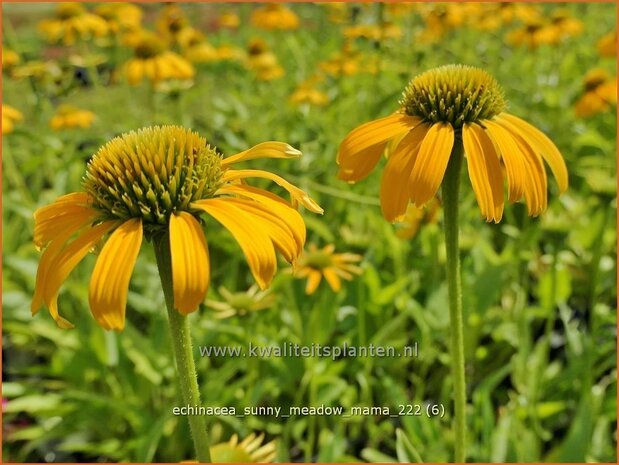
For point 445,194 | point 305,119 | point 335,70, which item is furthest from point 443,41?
point 445,194

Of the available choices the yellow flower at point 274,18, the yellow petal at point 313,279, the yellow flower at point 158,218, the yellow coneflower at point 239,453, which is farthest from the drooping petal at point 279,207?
the yellow flower at point 274,18

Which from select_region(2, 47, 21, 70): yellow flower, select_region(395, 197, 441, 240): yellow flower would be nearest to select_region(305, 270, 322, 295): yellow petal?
select_region(395, 197, 441, 240): yellow flower

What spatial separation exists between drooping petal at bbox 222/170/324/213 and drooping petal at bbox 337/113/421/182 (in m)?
0.12

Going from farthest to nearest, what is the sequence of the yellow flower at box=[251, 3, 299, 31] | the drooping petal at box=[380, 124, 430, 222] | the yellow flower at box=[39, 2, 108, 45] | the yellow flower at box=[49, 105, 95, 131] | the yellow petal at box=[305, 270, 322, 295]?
the yellow flower at box=[251, 3, 299, 31], the yellow flower at box=[39, 2, 108, 45], the yellow flower at box=[49, 105, 95, 131], the yellow petal at box=[305, 270, 322, 295], the drooping petal at box=[380, 124, 430, 222]

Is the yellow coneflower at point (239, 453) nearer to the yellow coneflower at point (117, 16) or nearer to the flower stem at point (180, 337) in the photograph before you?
the flower stem at point (180, 337)

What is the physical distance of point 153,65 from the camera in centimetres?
248

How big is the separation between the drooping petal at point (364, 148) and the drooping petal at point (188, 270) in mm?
289

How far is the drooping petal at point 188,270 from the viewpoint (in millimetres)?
612

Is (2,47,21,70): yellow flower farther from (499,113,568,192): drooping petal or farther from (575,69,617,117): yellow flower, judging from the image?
(499,113,568,192): drooping petal

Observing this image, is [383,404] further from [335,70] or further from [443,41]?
[443,41]

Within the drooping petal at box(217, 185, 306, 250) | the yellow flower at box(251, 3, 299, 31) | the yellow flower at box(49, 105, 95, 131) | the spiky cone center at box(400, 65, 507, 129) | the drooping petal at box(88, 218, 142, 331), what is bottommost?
the yellow flower at box(49, 105, 95, 131)

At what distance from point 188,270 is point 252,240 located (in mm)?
76

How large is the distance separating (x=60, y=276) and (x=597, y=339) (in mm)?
1323

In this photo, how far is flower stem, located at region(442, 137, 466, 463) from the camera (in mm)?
847
